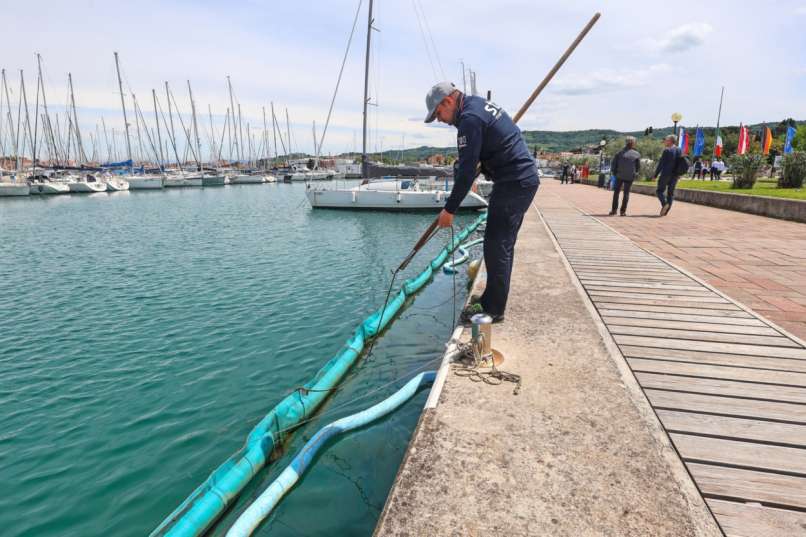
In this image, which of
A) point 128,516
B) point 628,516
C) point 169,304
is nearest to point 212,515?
point 128,516

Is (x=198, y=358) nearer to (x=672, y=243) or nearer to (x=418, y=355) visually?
(x=418, y=355)

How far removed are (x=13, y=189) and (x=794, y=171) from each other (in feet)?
189

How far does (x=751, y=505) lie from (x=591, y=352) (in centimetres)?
146

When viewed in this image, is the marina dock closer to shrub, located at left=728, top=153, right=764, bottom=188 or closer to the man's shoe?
the man's shoe

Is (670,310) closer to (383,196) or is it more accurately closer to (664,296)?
(664,296)

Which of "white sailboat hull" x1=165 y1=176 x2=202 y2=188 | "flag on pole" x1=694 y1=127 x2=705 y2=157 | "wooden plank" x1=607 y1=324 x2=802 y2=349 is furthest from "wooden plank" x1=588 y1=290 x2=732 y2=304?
"white sailboat hull" x1=165 y1=176 x2=202 y2=188

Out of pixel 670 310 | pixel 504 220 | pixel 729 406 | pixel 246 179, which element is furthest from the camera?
pixel 246 179

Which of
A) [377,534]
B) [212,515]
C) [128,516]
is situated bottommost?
[128,516]

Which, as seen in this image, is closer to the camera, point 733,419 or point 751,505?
point 751,505

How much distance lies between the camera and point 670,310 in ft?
13.4

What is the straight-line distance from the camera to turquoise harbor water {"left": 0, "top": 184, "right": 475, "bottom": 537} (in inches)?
130

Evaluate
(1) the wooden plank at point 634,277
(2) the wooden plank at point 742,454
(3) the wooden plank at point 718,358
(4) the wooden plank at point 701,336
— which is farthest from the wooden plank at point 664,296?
(2) the wooden plank at point 742,454

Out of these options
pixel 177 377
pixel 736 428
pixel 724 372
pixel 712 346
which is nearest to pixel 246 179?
pixel 177 377

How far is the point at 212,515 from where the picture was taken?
275 cm
